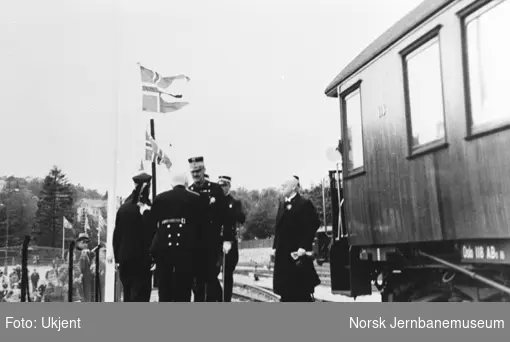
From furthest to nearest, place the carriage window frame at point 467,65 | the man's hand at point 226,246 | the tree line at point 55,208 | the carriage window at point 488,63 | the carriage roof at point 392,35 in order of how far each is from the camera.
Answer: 1. the man's hand at point 226,246
2. the tree line at point 55,208
3. the carriage roof at point 392,35
4. the carriage window frame at point 467,65
5. the carriage window at point 488,63

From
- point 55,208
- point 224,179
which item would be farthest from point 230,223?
point 55,208

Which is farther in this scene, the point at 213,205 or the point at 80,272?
the point at 80,272

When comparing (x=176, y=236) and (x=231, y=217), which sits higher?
(x=231, y=217)

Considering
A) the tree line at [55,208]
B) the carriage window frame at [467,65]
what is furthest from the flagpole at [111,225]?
the carriage window frame at [467,65]

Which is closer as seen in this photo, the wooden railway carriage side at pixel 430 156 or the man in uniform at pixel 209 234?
the wooden railway carriage side at pixel 430 156

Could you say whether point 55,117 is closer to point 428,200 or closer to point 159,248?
point 159,248

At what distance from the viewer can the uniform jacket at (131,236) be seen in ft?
15.9

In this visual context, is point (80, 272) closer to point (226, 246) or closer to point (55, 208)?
point (55, 208)

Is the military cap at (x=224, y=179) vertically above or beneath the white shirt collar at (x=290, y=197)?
above

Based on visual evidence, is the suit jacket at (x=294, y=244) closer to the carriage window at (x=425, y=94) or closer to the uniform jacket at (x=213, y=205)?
the uniform jacket at (x=213, y=205)

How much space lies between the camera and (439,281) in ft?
13.6

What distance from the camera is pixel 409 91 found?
3994mm

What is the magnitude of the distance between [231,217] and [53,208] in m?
1.29

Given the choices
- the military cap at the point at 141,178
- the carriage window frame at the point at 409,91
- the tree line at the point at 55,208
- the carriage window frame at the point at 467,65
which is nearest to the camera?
the carriage window frame at the point at 467,65
